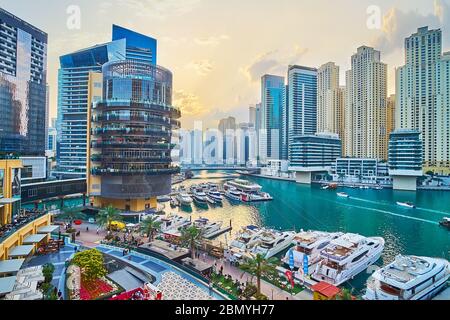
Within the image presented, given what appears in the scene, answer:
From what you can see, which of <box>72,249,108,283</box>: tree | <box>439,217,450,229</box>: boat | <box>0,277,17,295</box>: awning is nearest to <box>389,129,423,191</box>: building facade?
<box>439,217,450,229</box>: boat

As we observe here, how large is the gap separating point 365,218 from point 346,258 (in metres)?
6.87

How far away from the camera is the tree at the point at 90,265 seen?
4.18 m

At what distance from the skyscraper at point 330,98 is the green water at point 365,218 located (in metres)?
15.6

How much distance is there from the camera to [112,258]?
5367 mm

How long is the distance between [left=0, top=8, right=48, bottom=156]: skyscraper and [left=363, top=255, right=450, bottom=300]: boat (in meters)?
15.9

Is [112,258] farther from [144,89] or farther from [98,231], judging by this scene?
[144,89]

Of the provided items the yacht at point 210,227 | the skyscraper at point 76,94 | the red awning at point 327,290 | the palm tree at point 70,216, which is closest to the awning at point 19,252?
the palm tree at point 70,216

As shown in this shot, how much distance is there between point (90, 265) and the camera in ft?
13.8

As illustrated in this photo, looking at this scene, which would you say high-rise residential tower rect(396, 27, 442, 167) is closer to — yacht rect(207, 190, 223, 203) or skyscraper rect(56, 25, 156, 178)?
yacht rect(207, 190, 223, 203)

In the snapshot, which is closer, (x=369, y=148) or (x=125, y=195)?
(x=125, y=195)

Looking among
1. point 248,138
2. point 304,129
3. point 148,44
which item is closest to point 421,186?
point 304,129

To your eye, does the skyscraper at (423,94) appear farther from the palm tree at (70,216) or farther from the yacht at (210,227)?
the palm tree at (70,216)

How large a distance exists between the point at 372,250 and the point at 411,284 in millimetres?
2647

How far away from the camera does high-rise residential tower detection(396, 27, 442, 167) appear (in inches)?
705
